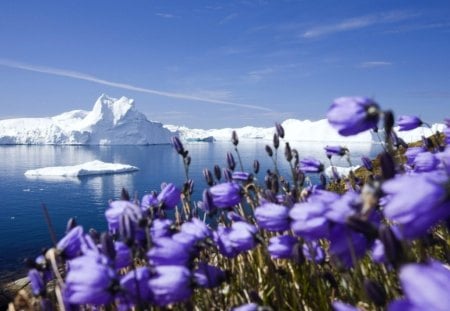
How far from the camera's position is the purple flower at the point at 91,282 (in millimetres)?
1662

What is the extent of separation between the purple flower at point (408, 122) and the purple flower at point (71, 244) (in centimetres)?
274

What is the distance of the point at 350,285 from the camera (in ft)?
7.72

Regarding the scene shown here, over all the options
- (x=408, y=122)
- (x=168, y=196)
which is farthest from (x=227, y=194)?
(x=408, y=122)

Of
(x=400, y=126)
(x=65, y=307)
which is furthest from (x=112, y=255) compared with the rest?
(x=400, y=126)

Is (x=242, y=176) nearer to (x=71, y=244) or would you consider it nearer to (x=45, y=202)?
(x=71, y=244)

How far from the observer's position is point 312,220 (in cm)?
162

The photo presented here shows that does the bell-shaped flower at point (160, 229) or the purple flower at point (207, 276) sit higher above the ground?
the bell-shaped flower at point (160, 229)

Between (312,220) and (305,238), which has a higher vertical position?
(312,220)

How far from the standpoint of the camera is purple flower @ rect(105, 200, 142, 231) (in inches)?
74.6

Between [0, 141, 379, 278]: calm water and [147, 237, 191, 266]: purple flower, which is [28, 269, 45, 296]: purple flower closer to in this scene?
[147, 237, 191, 266]: purple flower

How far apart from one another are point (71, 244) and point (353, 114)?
58.9 inches

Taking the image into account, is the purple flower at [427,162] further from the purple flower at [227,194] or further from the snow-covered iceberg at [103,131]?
the snow-covered iceberg at [103,131]

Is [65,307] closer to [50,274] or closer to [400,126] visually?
[50,274]

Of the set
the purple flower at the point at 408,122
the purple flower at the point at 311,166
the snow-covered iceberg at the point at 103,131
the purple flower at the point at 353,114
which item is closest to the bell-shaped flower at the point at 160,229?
the purple flower at the point at 353,114
